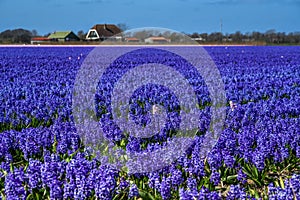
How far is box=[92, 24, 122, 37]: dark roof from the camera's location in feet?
291

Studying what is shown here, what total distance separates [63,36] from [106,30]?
7.94 m

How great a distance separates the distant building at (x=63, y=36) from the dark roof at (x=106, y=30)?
412cm

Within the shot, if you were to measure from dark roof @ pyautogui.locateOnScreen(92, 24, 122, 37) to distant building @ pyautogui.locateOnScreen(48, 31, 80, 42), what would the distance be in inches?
162

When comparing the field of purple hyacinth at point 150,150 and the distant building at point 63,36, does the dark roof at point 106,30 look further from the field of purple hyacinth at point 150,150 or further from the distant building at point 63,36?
the field of purple hyacinth at point 150,150

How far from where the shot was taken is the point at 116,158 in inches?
222

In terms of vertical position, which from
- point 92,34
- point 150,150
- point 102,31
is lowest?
point 150,150

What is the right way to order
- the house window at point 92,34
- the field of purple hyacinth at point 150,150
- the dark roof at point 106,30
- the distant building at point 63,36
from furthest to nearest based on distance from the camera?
the house window at point 92,34 → the dark roof at point 106,30 → the distant building at point 63,36 → the field of purple hyacinth at point 150,150

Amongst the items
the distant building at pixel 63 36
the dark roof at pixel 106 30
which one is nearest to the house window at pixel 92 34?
the dark roof at pixel 106 30

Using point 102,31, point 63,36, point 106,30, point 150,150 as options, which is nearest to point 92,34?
point 102,31

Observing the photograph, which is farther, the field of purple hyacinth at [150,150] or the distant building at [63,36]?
the distant building at [63,36]

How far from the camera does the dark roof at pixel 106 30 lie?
88812 mm

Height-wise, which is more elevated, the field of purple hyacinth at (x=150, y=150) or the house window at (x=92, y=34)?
the house window at (x=92, y=34)

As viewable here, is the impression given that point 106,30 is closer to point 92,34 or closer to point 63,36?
point 92,34

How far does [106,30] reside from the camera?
90.9m
